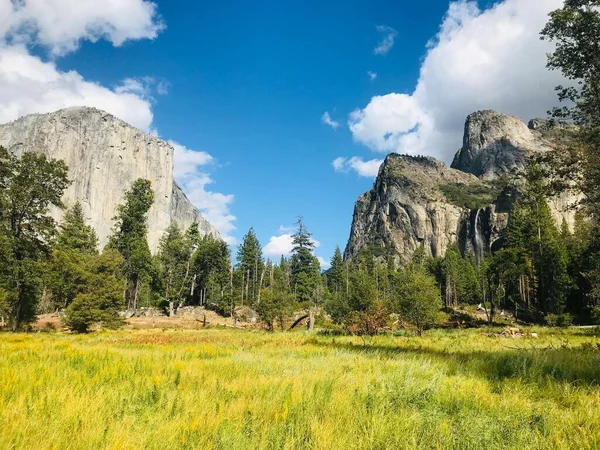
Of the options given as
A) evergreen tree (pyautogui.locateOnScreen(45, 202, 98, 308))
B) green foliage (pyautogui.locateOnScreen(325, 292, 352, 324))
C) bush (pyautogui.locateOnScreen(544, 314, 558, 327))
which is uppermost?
evergreen tree (pyautogui.locateOnScreen(45, 202, 98, 308))

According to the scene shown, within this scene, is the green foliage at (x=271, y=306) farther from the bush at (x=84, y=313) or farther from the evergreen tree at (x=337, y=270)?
the evergreen tree at (x=337, y=270)

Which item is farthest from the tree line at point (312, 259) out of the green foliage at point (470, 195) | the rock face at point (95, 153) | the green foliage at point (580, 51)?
the green foliage at point (470, 195)

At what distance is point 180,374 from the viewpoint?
5.29 m

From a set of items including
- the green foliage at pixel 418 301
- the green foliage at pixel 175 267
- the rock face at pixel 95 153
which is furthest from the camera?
the rock face at pixel 95 153

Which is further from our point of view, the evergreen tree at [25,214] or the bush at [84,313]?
the bush at [84,313]

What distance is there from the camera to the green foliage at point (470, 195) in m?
175

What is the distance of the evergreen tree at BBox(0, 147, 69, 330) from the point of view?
86.1ft

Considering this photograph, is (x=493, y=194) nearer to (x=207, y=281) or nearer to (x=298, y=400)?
(x=207, y=281)

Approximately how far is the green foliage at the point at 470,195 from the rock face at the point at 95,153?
13344cm

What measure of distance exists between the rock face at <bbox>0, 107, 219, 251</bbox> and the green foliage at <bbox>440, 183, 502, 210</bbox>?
5253 inches

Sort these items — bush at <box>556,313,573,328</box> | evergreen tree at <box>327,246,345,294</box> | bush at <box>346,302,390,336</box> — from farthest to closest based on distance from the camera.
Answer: evergreen tree at <box>327,246,345,294</box>, bush at <box>556,313,573,328</box>, bush at <box>346,302,390,336</box>

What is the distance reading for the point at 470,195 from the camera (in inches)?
7352

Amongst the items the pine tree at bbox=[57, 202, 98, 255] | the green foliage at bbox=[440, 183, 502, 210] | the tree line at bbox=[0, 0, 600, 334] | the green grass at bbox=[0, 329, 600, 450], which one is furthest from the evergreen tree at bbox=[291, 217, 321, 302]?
the green foliage at bbox=[440, 183, 502, 210]

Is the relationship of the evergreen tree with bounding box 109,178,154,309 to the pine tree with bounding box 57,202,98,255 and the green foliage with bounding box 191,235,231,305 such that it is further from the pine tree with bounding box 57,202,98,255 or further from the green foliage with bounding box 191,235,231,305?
the green foliage with bounding box 191,235,231,305
